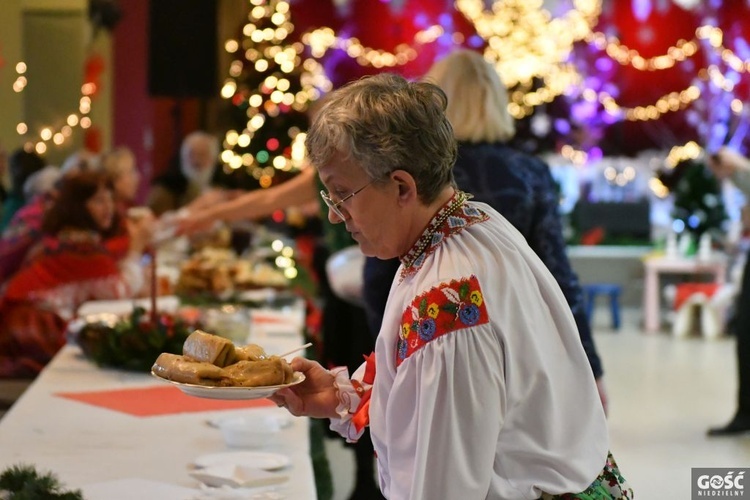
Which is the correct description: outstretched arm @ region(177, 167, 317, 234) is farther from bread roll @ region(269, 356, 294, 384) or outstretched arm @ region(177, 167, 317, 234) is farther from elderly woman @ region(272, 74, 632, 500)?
elderly woman @ region(272, 74, 632, 500)

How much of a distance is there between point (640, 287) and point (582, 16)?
12.0 feet

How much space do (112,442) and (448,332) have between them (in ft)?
4.49

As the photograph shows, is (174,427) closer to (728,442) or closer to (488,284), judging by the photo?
(488,284)

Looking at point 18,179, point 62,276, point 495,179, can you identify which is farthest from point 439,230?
point 18,179

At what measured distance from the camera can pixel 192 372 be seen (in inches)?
75.7

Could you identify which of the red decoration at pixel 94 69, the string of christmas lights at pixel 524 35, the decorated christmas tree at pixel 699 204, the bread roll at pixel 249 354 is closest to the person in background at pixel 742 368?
the bread roll at pixel 249 354

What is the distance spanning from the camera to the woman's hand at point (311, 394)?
6.45 feet

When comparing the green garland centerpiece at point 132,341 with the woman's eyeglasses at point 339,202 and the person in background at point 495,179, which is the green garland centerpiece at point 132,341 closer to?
the person in background at point 495,179

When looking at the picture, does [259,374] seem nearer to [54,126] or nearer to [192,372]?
[192,372]

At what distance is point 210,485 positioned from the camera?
2.28 metres

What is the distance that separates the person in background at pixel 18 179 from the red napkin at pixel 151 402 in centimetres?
234

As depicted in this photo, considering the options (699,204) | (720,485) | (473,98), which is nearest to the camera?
(473,98)

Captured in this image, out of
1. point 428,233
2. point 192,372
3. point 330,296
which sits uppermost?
point 428,233

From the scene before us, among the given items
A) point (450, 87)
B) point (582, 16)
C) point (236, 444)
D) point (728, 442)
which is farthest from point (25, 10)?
point (582, 16)
